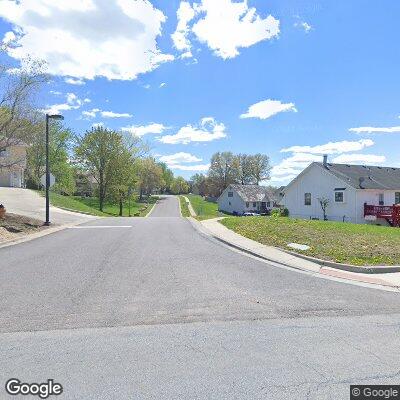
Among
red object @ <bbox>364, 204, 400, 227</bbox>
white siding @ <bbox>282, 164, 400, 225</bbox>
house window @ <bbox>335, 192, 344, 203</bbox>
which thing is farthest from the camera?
house window @ <bbox>335, 192, 344, 203</bbox>

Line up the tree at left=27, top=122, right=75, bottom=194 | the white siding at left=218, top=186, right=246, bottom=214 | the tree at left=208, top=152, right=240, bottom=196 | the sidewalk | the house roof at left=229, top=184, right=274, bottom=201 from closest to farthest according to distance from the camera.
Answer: the sidewalk → the tree at left=27, top=122, right=75, bottom=194 → the white siding at left=218, top=186, right=246, bottom=214 → the house roof at left=229, top=184, right=274, bottom=201 → the tree at left=208, top=152, right=240, bottom=196

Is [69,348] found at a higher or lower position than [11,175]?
lower

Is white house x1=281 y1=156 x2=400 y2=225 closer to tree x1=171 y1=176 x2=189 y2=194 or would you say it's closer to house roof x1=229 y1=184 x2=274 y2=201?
house roof x1=229 y1=184 x2=274 y2=201

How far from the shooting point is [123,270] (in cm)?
819

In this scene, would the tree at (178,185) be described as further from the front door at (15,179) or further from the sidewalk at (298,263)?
the sidewalk at (298,263)

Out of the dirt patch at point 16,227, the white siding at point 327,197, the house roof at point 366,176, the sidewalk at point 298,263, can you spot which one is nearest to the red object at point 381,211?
the white siding at point 327,197

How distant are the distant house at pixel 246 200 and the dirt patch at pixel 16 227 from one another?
5598 centimetres

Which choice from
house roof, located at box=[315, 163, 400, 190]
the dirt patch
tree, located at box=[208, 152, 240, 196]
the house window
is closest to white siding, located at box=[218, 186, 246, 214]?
tree, located at box=[208, 152, 240, 196]

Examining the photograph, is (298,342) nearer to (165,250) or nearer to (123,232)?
(165,250)

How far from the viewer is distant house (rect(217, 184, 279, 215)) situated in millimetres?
72062

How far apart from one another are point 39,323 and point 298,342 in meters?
3.50

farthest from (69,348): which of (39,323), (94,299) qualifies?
(94,299)

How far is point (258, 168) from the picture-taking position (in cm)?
10231

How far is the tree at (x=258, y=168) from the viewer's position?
10231cm
